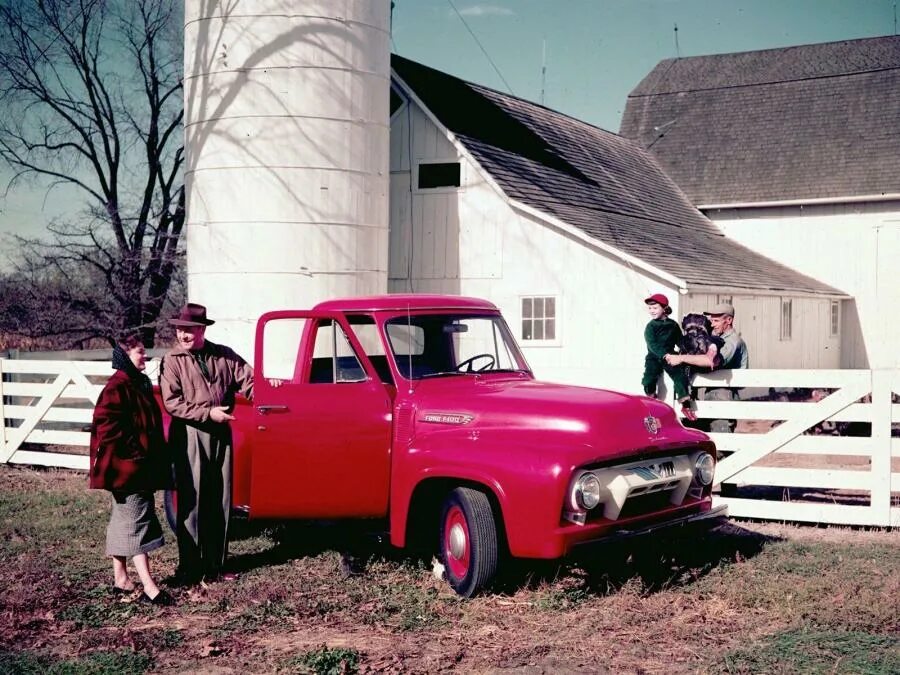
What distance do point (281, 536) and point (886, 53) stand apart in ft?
84.4

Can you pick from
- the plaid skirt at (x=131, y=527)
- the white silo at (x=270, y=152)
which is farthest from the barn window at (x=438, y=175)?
the plaid skirt at (x=131, y=527)

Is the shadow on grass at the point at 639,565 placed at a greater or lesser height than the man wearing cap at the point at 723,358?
lesser

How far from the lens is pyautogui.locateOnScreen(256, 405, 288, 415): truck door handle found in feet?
23.5

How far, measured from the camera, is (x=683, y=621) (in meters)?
6.07

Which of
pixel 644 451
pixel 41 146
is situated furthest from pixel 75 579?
pixel 41 146

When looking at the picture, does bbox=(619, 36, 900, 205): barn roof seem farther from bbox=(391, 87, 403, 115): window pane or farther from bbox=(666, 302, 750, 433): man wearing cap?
bbox=(666, 302, 750, 433): man wearing cap

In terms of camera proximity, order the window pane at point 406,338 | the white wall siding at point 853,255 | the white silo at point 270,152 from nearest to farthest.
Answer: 1. the window pane at point 406,338
2. the white silo at point 270,152
3. the white wall siding at point 853,255

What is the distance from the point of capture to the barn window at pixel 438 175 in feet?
60.1

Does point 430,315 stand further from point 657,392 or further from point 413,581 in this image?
point 657,392

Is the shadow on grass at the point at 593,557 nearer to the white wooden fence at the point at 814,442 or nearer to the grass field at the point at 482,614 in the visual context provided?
the grass field at the point at 482,614

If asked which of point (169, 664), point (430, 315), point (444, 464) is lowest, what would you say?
point (169, 664)

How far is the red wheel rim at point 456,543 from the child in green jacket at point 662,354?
3317mm

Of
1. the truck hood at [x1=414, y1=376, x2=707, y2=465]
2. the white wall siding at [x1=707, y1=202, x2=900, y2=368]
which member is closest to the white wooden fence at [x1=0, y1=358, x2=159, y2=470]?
the truck hood at [x1=414, y1=376, x2=707, y2=465]

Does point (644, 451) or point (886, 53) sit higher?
point (886, 53)
